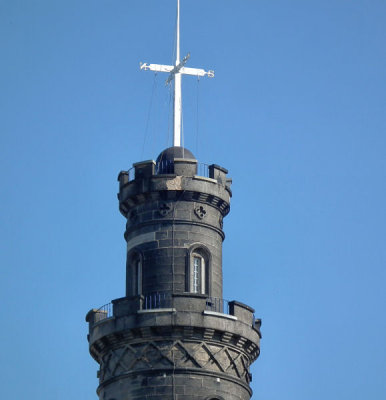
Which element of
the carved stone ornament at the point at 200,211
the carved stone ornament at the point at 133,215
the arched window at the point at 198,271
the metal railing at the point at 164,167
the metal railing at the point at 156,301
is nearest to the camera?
the metal railing at the point at 156,301

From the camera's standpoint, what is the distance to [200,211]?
2249 inches

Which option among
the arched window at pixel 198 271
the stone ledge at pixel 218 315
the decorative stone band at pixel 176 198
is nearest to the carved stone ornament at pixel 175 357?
the stone ledge at pixel 218 315

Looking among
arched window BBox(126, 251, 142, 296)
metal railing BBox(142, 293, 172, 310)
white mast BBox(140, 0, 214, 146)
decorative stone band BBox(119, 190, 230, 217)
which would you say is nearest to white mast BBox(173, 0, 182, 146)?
white mast BBox(140, 0, 214, 146)

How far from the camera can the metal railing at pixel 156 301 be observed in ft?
179

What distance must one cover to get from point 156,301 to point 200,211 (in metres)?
4.95

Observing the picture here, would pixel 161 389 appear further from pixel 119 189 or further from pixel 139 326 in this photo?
pixel 119 189

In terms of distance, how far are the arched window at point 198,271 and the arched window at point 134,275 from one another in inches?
94.0

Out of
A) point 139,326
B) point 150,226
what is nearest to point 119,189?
point 150,226

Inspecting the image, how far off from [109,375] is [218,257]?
7454mm

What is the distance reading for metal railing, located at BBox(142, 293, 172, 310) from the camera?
179 ft

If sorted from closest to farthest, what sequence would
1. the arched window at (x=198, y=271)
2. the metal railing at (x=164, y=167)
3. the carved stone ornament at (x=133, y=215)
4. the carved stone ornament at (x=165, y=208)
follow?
the arched window at (x=198, y=271) < the carved stone ornament at (x=165, y=208) < the carved stone ornament at (x=133, y=215) < the metal railing at (x=164, y=167)

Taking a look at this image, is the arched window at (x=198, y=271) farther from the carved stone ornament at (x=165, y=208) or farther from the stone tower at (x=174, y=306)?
the carved stone ornament at (x=165, y=208)

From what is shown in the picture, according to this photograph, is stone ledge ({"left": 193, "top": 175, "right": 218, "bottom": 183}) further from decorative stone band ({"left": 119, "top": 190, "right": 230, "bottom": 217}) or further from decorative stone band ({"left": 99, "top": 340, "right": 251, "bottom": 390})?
decorative stone band ({"left": 99, "top": 340, "right": 251, "bottom": 390})

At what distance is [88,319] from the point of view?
187 ft
